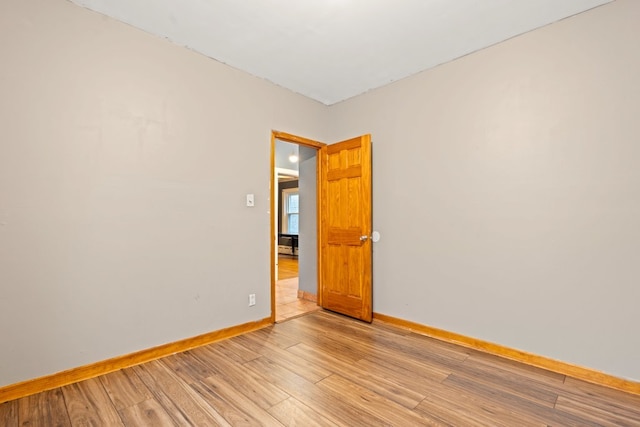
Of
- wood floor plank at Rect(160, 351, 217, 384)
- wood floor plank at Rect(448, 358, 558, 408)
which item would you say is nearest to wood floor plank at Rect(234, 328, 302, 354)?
wood floor plank at Rect(160, 351, 217, 384)

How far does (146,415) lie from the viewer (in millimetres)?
1743

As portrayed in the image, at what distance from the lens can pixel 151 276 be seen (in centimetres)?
247

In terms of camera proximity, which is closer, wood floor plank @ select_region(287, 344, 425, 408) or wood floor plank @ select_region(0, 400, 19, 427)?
wood floor plank @ select_region(0, 400, 19, 427)

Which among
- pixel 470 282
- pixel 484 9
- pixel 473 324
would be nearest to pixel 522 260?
pixel 470 282

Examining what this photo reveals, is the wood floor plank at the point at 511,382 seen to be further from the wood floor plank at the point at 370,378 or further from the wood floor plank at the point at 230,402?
the wood floor plank at the point at 230,402

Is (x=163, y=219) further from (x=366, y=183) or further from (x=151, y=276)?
(x=366, y=183)

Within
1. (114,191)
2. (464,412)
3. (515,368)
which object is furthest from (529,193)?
(114,191)

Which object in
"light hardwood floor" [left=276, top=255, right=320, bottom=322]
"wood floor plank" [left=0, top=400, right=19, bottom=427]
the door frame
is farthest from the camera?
"light hardwood floor" [left=276, top=255, right=320, bottom=322]

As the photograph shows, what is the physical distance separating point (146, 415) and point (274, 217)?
202cm

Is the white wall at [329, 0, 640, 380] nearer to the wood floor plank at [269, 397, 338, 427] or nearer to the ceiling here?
the ceiling

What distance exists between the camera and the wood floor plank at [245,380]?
1.91m

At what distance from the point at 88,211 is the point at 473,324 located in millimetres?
3254

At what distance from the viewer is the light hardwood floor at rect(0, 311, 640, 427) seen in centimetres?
171

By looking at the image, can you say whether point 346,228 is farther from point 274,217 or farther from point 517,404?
point 517,404
